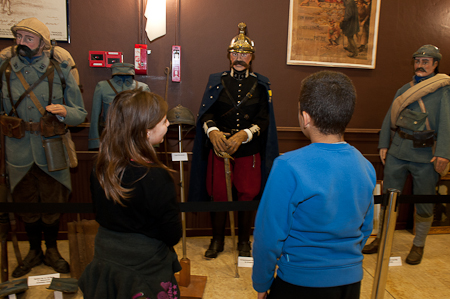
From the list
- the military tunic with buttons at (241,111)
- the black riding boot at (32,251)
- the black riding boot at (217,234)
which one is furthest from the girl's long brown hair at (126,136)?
the black riding boot at (32,251)

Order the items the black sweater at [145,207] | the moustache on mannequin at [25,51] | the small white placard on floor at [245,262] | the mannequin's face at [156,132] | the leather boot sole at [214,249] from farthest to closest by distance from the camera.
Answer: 1. the leather boot sole at [214,249]
2. the moustache on mannequin at [25,51]
3. the small white placard on floor at [245,262]
4. the mannequin's face at [156,132]
5. the black sweater at [145,207]

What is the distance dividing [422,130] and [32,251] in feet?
11.8

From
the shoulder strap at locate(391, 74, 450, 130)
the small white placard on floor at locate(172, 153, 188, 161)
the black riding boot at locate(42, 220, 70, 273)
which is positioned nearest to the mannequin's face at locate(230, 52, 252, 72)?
the small white placard on floor at locate(172, 153, 188, 161)

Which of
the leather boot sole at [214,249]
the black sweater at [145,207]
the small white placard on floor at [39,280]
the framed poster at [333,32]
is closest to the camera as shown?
the black sweater at [145,207]

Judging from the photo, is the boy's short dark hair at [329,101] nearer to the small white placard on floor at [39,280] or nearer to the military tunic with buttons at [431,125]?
the small white placard on floor at [39,280]

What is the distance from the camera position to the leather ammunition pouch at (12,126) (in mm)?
2330

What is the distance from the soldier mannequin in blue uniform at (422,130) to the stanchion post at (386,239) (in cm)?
104

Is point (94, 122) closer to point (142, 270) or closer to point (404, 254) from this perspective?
point (142, 270)

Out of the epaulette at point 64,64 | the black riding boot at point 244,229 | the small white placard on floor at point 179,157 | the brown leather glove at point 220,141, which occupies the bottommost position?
the black riding boot at point 244,229

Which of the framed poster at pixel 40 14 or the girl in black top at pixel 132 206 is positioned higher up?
the framed poster at pixel 40 14

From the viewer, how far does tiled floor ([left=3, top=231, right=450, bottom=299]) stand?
2404mm

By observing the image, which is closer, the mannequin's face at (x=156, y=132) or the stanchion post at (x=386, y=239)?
the mannequin's face at (x=156, y=132)

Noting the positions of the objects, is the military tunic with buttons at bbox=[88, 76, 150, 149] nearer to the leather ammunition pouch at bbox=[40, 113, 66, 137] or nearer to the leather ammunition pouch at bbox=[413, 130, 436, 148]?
the leather ammunition pouch at bbox=[40, 113, 66, 137]

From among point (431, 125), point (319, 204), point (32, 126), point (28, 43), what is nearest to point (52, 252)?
point (32, 126)
